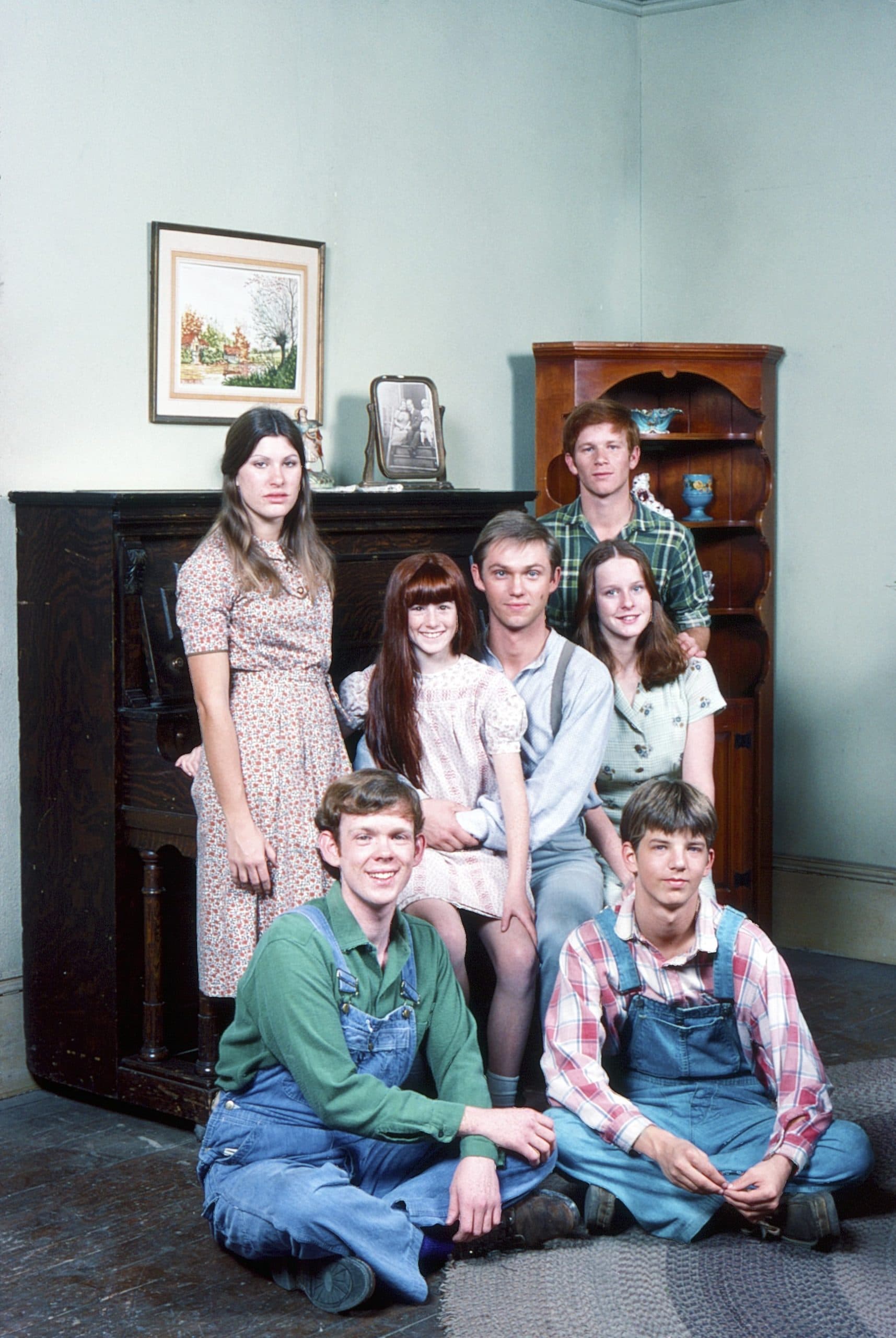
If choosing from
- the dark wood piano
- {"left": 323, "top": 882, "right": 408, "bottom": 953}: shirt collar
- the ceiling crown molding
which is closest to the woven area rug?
{"left": 323, "top": 882, "right": 408, "bottom": 953}: shirt collar

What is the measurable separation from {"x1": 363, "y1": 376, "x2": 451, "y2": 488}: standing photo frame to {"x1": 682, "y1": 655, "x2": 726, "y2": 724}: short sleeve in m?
0.99

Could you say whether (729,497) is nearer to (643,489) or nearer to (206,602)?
(643,489)

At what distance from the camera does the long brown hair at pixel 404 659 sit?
3.30m

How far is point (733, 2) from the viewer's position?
4973 mm

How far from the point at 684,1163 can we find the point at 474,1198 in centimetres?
35

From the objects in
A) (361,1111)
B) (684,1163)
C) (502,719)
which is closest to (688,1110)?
(684,1163)

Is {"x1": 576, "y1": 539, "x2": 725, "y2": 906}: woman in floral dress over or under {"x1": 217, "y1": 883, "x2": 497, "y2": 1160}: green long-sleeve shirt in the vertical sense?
over

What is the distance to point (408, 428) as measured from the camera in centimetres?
432

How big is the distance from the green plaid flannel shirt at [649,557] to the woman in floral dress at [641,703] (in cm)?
29

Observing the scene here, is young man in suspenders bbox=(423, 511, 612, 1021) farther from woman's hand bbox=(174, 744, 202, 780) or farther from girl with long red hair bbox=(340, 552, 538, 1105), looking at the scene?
woman's hand bbox=(174, 744, 202, 780)

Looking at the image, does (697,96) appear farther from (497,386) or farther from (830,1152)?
(830,1152)

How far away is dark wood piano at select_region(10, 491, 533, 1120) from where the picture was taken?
11.0 ft

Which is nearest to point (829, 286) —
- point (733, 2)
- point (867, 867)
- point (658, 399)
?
point (658, 399)

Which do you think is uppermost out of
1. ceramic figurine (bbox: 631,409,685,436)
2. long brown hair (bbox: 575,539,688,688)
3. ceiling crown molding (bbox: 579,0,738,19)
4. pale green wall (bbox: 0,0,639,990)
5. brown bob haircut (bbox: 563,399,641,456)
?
ceiling crown molding (bbox: 579,0,738,19)
